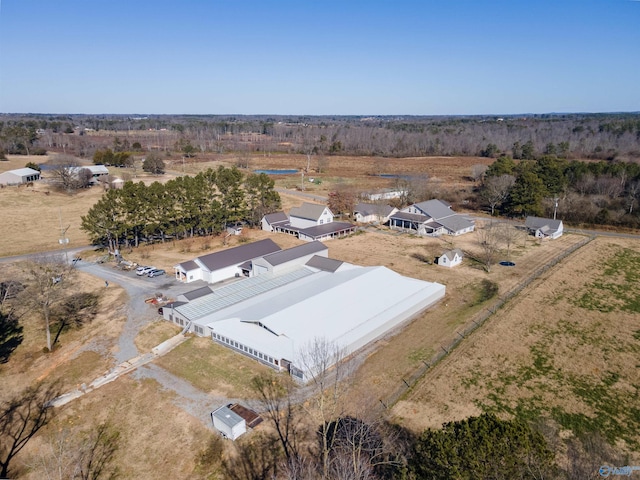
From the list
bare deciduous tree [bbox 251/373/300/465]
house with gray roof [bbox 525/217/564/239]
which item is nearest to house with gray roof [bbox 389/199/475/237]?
house with gray roof [bbox 525/217/564/239]

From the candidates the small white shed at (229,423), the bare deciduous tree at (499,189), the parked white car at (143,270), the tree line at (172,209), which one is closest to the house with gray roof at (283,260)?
the parked white car at (143,270)

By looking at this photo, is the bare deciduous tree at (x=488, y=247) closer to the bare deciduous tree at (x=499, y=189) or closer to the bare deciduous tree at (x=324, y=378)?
the bare deciduous tree at (x=499, y=189)

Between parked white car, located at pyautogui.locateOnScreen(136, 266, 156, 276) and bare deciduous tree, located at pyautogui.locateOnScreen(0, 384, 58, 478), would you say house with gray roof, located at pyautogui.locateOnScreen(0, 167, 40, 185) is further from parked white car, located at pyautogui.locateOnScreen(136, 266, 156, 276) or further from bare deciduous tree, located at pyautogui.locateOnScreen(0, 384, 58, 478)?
bare deciduous tree, located at pyautogui.locateOnScreen(0, 384, 58, 478)

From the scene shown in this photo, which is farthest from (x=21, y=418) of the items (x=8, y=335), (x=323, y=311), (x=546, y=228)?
(x=546, y=228)

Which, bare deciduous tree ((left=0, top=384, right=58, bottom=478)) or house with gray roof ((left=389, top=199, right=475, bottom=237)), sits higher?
house with gray roof ((left=389, top=199, right=475, bottom=237))

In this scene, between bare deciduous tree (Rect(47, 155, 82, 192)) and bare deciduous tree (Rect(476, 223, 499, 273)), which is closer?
bare deciduous tree (Rect(476, 223, 499, 273))

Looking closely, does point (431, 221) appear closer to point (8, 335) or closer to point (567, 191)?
point (567, 191)
